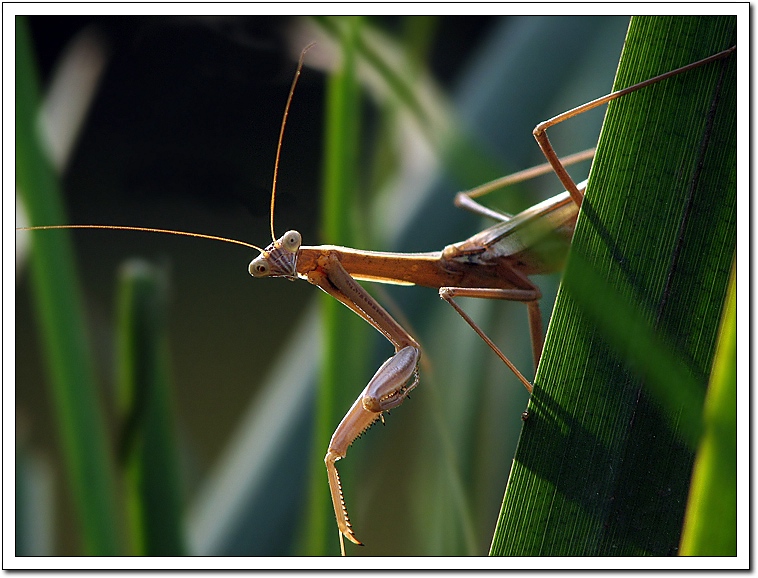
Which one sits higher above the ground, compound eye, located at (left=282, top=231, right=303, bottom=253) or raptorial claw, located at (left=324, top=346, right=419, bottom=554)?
compound eye, located at (left=282, top=231, right=303, bottom=253)

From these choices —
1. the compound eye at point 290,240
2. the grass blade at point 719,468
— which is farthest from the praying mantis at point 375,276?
the grass blade at point 719,468

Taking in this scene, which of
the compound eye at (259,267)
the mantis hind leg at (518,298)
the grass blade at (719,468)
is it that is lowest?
the grass blade at (719,468)

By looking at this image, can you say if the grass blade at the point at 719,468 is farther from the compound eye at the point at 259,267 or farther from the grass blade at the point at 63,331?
the grass blade at the point at 63,331

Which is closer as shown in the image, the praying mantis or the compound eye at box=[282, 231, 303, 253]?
the praying mantis

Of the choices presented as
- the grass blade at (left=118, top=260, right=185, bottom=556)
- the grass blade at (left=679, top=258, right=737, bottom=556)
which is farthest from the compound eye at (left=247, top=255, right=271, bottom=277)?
the grass blade at (left=679, top=258, right=737, bottom=556)

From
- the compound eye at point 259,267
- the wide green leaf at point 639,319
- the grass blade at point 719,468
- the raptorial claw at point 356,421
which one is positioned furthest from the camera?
the compound eye at point 259,267

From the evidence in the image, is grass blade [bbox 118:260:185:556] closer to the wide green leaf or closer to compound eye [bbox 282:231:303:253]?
compound eye [bbox 282:231:303:253]
